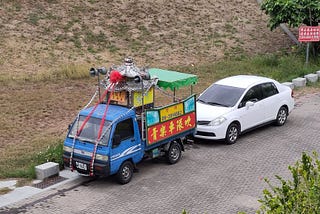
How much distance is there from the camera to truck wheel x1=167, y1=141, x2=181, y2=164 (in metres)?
13.2

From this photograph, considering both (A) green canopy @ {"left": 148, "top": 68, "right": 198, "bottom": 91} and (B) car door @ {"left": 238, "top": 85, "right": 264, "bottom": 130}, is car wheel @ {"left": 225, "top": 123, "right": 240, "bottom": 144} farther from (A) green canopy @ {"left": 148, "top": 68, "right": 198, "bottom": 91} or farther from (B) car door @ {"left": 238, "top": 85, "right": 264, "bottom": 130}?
(A) green canopy @ {"left": 148, "top": 68, "right": 198, "bottom": 91}

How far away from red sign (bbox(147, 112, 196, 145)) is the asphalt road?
2.61 feet

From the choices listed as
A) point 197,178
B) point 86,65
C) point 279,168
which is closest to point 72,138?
point 197,178

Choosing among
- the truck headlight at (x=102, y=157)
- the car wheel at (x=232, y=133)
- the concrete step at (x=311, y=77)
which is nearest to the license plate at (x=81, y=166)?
the truck headlight at (x=102, y=157)

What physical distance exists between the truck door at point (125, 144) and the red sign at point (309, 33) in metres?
12.4

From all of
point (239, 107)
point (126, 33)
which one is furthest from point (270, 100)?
point (126, 33)

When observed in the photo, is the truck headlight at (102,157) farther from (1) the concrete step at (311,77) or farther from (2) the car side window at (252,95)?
(1) the concrete step at (311,77)

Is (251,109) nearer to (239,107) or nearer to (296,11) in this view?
(239,107)

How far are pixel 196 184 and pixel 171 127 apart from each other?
5.39 feet

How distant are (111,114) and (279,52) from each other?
618 inches

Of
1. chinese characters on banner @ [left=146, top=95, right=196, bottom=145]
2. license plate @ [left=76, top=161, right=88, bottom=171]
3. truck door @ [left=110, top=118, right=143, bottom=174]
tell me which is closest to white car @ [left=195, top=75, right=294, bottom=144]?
chinese characters on banner @ [left=146, top=95, right=196, bottom=145]

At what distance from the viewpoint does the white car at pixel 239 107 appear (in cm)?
1455

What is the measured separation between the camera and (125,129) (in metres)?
12.1

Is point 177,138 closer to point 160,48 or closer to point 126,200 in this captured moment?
point 126,200
